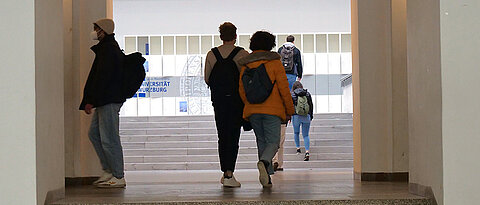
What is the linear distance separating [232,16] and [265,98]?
20.1m

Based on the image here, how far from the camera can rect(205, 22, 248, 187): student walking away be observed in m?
8.47

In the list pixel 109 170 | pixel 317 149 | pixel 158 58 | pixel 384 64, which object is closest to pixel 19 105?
pixel 109 170

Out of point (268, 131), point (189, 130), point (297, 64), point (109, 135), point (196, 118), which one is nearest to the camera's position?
point (268, 131)

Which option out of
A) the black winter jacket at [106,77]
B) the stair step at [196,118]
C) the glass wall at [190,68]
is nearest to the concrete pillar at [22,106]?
the black winter jacket at [106,77]

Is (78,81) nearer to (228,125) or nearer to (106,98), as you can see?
(106,98)

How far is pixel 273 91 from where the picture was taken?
27.1 feet

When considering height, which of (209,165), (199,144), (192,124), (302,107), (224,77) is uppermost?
(224,77)

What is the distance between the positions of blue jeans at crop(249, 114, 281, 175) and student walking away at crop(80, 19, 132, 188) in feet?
5.24

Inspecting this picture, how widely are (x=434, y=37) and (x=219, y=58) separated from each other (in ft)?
→ 10.2

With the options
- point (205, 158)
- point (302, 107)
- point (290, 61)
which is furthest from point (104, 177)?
point (205, 158)

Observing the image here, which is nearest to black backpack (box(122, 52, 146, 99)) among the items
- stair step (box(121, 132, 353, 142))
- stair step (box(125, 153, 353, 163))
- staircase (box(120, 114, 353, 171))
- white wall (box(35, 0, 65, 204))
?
white wall (box(35, 0, 65, 204))

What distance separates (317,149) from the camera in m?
17.7

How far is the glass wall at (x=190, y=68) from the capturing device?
92.5ft

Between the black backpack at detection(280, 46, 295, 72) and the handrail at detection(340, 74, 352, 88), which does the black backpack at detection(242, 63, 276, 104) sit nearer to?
the black backpack at detection(280, 46, 295, 72)
